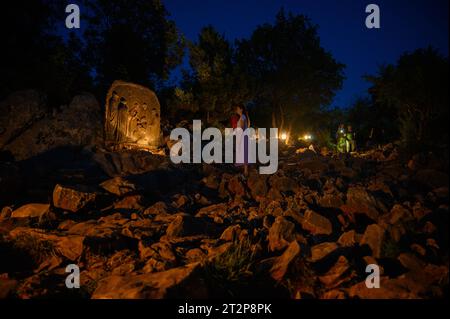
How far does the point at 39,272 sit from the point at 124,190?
7.88ft

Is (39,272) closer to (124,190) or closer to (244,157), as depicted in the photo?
(124,190)

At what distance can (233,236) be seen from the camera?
372 cm

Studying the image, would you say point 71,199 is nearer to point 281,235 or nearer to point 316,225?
point 281,235

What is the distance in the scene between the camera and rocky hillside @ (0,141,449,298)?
265 cm

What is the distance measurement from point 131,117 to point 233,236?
8407mm

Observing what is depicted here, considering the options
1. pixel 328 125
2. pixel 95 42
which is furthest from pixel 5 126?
pixel 328 125

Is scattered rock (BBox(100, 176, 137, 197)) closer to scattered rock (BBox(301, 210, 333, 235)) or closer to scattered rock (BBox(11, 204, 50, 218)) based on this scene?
scattered rock (BBox(11, 204, 50, 218))

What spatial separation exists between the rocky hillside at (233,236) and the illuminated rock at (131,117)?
382 cm

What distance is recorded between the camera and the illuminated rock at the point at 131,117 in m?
10.2

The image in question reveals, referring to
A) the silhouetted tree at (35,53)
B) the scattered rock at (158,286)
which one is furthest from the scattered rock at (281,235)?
the silhouetted tree at (35,53)

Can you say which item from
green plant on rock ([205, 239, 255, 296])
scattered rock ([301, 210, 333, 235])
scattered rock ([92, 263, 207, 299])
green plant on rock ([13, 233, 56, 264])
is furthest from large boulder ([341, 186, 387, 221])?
green plant on rock ([13, 233, 56, 264])

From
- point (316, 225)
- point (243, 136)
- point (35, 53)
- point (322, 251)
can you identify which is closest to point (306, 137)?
point (243, 136)

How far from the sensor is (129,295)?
92.1 inches

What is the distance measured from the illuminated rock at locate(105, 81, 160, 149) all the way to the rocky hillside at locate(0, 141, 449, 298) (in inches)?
151
